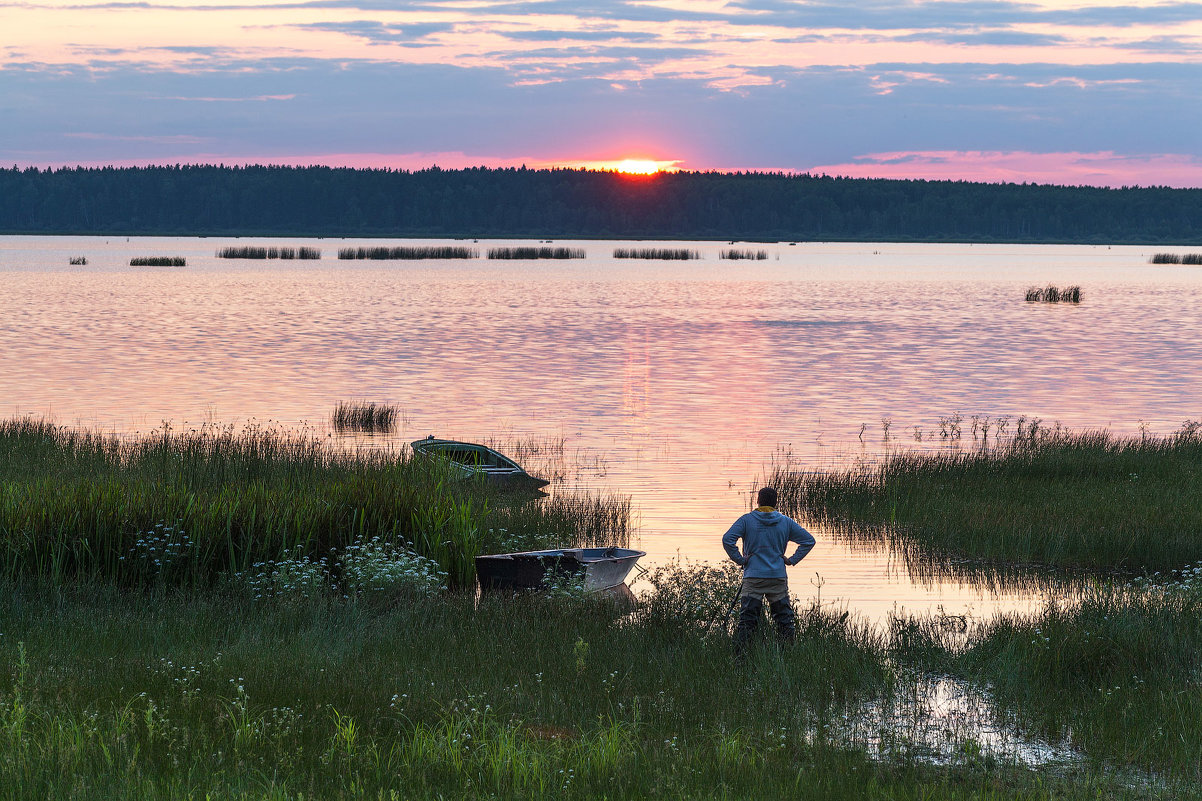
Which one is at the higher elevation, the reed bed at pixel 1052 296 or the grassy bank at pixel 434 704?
the reed bed at pixel 1052 296

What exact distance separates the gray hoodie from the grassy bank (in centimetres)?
80

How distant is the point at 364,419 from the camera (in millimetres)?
31078

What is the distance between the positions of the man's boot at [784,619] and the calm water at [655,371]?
131 inches

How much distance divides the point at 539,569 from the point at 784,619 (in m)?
3.57

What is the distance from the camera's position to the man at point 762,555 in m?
12.0

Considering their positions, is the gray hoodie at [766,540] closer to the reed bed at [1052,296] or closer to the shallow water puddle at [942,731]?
the shallow water puddle at [942,731]

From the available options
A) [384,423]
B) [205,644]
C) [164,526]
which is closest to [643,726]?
[205,644]

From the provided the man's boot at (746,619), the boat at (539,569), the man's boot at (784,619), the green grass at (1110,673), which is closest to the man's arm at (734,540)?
the man's boot at (746,619)

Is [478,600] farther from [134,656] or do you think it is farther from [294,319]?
[294,319]

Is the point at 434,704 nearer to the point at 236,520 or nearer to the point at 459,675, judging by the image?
the point at 459,675

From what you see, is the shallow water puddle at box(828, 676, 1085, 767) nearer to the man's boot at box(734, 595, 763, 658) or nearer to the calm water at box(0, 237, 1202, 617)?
the man's boot at box(734, 595, 763, 658)

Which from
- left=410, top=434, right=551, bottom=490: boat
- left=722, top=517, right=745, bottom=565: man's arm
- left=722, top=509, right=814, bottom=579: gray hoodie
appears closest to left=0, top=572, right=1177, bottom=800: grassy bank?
left=722, top=509, right=814, bottom=579: gray hoodie

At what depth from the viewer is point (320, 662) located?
418 inches

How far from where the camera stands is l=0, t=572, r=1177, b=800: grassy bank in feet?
26.5
